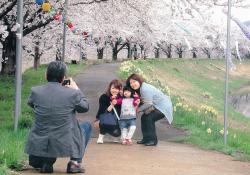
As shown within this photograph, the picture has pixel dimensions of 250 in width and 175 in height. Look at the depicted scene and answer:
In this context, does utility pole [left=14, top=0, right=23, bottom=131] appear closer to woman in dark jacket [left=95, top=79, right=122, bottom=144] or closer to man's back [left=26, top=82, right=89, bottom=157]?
woman in dark jacket [left=95, top=79, right=122, bottom=144]

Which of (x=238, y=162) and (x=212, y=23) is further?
(x=212, y=23)

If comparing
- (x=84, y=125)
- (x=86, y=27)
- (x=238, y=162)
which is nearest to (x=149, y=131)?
(x=238, y=162)

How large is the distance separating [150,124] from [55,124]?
13.1 ft

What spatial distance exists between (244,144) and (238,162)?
2.31 meters

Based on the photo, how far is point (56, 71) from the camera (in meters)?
7.27

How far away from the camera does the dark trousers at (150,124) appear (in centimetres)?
1098

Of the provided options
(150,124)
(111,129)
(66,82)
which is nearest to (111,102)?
(111,129)

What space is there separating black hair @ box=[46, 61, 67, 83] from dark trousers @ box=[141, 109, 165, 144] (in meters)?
3.92

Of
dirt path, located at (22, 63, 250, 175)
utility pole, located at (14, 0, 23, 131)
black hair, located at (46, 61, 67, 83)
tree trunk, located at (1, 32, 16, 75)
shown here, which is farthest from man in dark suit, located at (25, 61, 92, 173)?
tree trunk, located at (1, 32, 16, 75)

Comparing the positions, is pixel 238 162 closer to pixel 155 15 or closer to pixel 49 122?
pixel 49 122

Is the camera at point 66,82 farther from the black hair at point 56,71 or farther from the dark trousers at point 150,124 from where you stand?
the dark trousers at point 150,124

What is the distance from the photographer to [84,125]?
766 centimetres

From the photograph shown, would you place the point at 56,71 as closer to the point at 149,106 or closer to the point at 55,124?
the point at 55,124

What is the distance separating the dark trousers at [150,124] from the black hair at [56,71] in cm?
392
